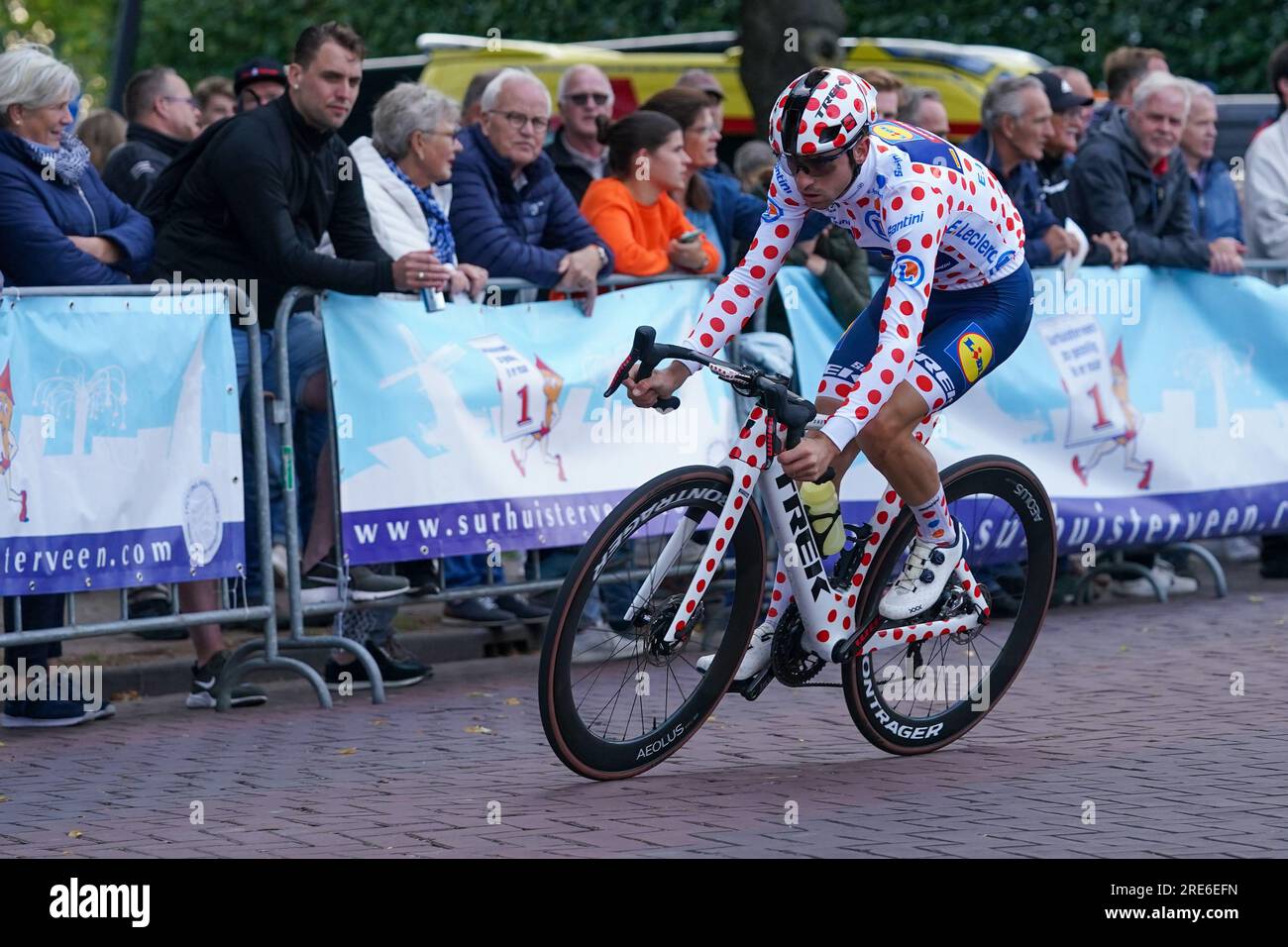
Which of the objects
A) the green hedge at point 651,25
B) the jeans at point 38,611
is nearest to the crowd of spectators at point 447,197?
the jeans at point 38,611

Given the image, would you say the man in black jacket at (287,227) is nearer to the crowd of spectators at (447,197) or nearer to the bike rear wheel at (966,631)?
the crowd of spectators at (447,197)

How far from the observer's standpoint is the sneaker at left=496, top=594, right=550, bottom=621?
31.5ft

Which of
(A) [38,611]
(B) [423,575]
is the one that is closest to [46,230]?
(A) [38,611]

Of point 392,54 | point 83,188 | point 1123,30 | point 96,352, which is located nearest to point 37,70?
point 83,188

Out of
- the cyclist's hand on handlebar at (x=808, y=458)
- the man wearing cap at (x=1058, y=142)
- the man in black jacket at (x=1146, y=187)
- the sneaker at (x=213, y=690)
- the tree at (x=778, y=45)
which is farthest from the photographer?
the tree at (x=778, y=45)

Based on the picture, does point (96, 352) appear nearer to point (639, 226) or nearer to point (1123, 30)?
point (639, 226)

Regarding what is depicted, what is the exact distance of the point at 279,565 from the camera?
29.8 ft

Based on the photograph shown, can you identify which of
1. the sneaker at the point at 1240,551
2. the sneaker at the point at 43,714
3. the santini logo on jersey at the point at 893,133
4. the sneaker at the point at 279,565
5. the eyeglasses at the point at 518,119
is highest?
the santini logo on jersey at the point at 893,133

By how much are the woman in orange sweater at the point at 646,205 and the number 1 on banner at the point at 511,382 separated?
93 cm

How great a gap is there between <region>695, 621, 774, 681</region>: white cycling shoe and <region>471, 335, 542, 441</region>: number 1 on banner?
262 centimetres

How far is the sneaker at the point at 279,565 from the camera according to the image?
9.07m

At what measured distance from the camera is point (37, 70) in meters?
7.97
